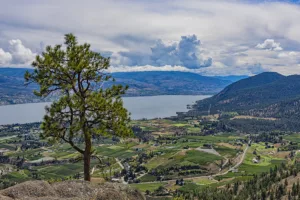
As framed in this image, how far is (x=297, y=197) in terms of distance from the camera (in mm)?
111000

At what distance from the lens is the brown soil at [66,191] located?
752 inches

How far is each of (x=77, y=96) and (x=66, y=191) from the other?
714 centimetres

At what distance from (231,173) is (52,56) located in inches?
6908

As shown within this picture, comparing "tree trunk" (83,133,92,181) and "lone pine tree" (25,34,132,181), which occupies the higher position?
Result: "lone pine tree" (25,34,132,181)

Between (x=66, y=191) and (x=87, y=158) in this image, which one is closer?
(x=66, y=191)

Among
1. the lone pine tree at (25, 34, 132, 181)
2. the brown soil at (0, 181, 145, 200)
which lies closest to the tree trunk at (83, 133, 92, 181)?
the lone pine tree at (25, 34, 132, 181)

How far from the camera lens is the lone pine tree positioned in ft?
77.7

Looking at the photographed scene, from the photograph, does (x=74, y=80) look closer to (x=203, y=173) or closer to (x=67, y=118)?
(x=67, y=118)

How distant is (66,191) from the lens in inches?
808

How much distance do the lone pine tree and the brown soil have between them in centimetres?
378

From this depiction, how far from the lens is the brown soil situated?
1911 centimetres

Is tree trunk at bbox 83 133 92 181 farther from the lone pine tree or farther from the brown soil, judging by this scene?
the brown soil

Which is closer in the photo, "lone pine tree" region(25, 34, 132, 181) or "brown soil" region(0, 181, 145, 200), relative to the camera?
"brown soil" region(0, 181, 145, 200)

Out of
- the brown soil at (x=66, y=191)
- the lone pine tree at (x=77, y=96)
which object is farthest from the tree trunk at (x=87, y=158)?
the brown soil at (x=66, y=191)
